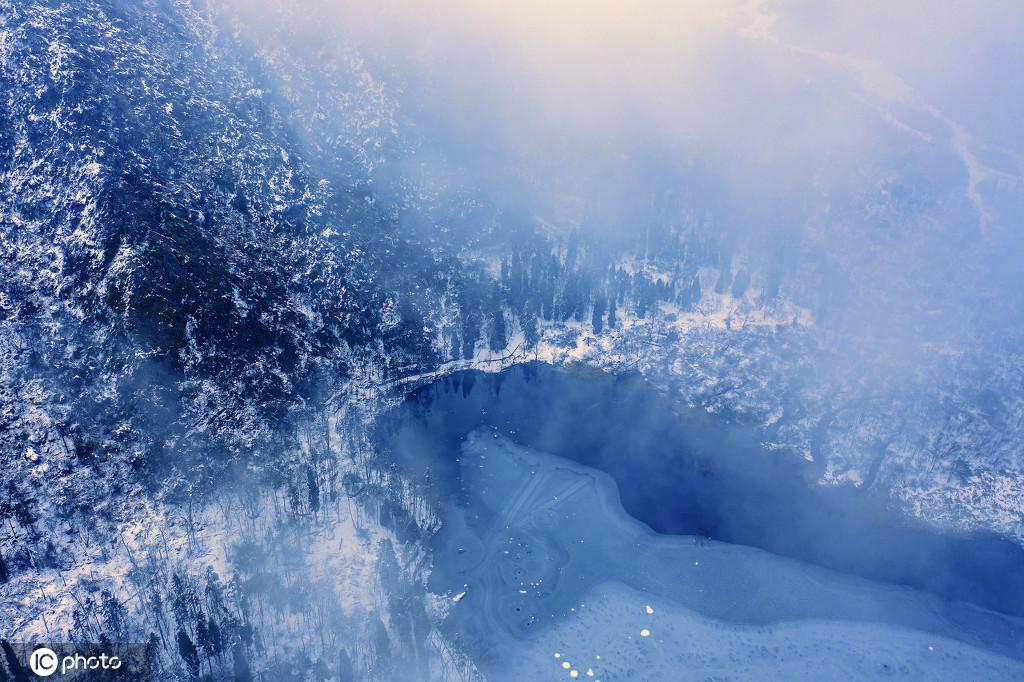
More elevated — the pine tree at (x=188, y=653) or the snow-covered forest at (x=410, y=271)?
the snow-covered forest at (x=410, y=271)

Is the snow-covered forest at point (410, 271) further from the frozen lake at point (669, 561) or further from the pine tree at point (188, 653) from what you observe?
the frozen lake at point (669, 561)

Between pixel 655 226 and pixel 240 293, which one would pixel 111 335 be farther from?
pixel 655 226

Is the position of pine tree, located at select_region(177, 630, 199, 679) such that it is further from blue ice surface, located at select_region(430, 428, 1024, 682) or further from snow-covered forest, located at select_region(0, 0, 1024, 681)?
blue ice surface, located at select_region(430, 428, 1024, 682)

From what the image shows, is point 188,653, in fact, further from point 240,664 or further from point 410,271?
point 410,271

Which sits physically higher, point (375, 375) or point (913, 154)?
point (913, 154)

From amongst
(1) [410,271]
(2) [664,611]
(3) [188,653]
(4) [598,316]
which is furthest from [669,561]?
(1) [410,271]

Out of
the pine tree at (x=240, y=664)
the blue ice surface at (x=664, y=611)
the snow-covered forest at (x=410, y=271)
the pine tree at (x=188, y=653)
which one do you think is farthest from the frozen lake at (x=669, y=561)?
the pine tree at (x=188, y=653)

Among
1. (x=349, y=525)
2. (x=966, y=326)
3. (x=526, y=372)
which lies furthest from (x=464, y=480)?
(x=966, y=326)
